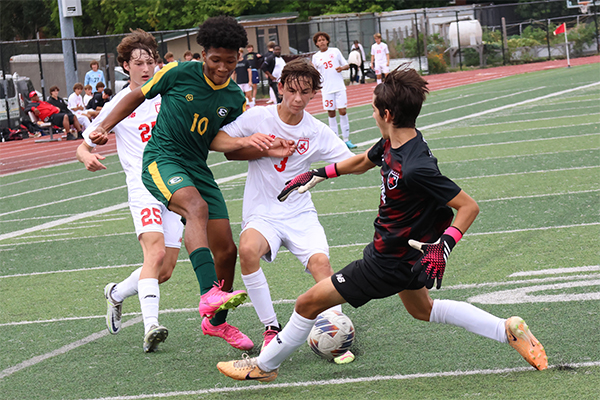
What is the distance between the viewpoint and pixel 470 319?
4016 mm

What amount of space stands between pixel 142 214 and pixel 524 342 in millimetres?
2804

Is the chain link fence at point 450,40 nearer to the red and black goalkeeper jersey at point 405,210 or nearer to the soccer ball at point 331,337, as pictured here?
the soccer ball at point 331,337

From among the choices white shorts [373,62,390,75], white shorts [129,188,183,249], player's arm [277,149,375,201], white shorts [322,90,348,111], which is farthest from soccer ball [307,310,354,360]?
white shorts [373,62,390,75]

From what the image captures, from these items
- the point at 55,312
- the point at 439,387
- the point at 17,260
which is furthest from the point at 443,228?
the point at 17,260

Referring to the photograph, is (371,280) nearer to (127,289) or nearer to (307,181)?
(307,181)

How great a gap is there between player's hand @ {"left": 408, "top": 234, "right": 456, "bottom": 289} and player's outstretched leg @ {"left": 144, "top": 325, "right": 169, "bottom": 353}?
1.90 m

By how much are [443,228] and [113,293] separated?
2610 mm

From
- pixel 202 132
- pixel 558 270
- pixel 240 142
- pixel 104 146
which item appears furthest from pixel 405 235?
pixel 104 146

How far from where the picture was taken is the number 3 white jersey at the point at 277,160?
196 inches

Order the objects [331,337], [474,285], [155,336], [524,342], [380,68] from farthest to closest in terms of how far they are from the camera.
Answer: [380,68] < [474,285] < [155,336] < [331,337] < [524,342]

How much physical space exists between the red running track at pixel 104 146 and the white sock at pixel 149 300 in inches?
540

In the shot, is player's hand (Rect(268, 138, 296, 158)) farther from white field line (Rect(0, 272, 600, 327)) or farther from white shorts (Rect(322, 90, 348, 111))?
white shorts (Rect(322, 90, 348, 111))

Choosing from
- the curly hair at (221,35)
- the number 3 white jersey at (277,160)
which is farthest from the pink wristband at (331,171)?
the curly hair at (221,35)

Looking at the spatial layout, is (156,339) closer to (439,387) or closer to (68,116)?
(439,387)
